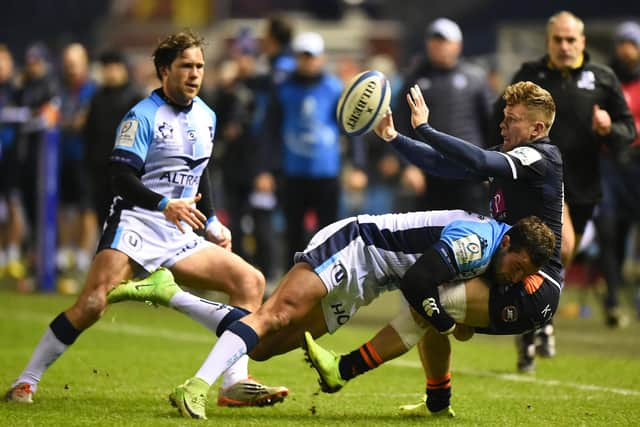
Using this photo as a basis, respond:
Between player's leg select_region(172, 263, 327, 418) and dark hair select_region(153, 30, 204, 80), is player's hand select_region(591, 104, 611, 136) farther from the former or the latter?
player's leg select_region(172, 263, 327, 418)

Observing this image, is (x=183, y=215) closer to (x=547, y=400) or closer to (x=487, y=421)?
(x=487, y=421)

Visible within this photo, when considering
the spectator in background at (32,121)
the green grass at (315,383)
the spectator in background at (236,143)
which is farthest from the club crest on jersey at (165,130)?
the spectator in background at (32,121)

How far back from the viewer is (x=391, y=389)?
9016 mm

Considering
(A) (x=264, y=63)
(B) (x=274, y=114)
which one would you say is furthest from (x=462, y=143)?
(A) (x=264, y=63)

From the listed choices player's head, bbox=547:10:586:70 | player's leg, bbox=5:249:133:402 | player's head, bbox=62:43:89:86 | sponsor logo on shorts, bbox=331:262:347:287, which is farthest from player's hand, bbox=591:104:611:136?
player's head, bbox=62:43:89:86

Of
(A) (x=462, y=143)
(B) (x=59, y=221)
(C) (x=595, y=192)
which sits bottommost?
(B) (x=59, y=221)

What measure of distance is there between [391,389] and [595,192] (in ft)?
7.73

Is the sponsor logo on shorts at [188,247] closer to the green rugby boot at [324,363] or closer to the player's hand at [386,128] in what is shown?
the green rugby boot at [324,363]

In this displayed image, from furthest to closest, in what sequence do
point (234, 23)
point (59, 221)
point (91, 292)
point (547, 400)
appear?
point (234, 23), point (59, 221), point (547, 400), point (91, 292)

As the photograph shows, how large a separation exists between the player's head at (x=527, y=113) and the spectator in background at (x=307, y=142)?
6157mm

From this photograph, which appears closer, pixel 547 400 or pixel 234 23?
pixel 547 400

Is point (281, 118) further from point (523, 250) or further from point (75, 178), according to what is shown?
point (523, 250)

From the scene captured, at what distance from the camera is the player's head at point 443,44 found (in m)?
12.3

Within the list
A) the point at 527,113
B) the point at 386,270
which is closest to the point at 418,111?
the point at 527,113
